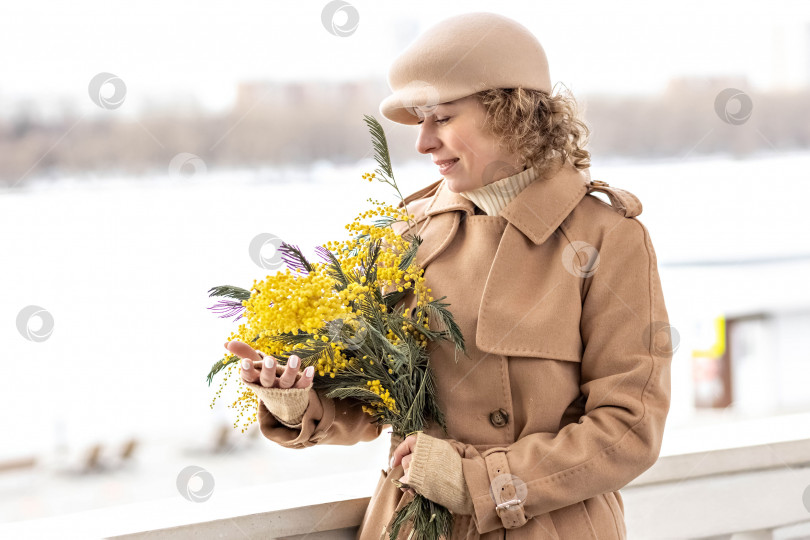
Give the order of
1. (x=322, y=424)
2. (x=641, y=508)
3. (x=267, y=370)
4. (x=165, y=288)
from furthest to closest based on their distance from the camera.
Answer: (x=165, y=288), (x=641, y=508), (x=322, y=424), (x=267, y=370)

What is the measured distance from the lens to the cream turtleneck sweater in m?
0.93

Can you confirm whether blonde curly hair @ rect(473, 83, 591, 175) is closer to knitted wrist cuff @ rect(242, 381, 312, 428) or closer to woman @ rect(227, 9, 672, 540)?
woman @ rect(227, 9, 672, 540)

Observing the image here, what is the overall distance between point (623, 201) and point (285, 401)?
1.49 feet

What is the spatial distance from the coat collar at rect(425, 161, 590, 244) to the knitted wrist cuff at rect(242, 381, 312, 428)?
1.04 ft

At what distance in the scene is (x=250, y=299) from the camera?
0.86 m

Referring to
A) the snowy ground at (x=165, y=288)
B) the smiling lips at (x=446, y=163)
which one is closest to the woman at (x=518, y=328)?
the smiling lips at (x=446, y=163)

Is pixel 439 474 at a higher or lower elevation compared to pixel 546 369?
lower

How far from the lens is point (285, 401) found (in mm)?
833

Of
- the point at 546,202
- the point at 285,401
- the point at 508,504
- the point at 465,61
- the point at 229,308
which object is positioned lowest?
the point at 508,504

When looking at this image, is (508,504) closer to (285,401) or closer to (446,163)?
(285,401)

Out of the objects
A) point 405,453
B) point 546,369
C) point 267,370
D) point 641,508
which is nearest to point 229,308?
point 267,370

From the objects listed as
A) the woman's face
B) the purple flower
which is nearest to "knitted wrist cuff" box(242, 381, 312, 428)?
the purple flower

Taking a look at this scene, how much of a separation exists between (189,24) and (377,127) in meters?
12.3

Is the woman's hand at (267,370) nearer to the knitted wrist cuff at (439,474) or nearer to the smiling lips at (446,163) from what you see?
the knitted wrist cuff at (439,474)
